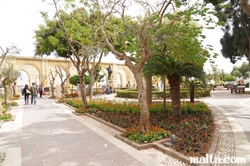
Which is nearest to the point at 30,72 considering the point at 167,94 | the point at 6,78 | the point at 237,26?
the point at 6,78

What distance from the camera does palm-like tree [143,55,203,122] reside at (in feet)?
19.6

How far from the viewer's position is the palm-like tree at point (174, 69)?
5.96 m

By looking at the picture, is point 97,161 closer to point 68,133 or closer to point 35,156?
point 35,156

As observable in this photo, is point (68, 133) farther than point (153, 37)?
Yes

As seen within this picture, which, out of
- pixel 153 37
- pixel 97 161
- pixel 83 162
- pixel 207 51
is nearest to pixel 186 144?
pixel 97 161

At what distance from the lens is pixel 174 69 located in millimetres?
5930

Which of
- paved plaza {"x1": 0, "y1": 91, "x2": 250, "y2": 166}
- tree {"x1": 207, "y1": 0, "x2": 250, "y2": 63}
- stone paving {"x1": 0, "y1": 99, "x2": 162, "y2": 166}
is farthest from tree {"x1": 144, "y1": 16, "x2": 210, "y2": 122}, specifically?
tree {"x1": 207, "y1": 0, "x2": 250, "y2": 63}

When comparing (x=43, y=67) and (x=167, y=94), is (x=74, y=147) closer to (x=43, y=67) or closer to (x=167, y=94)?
(x=167, y=94)

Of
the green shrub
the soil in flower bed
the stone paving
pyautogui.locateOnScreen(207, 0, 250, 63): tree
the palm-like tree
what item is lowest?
the stone paving

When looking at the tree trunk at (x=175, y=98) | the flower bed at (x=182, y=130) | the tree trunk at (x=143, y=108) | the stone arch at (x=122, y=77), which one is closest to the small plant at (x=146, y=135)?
the flower bed at (x=182, y=130)

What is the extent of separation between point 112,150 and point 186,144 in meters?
1.49

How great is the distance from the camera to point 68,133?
547cm

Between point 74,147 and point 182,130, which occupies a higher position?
point 182,130

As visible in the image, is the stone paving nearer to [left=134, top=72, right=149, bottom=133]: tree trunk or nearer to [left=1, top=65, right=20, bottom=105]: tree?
[left=134, top=72, right=149, bottom=133]: tree trunk
